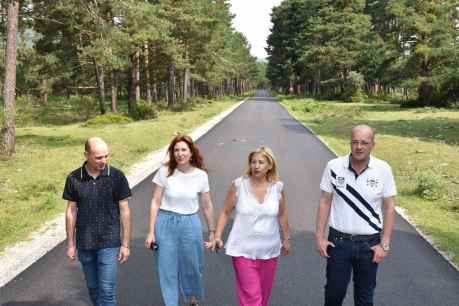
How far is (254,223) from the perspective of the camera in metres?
3.93

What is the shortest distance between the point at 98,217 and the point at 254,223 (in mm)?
1345

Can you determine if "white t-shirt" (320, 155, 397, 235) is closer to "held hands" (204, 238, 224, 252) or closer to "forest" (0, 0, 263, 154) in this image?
"held hands" (204, 238, 224, 252)

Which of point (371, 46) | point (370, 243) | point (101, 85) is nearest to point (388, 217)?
point (370, 243)

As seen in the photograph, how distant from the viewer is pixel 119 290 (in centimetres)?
521

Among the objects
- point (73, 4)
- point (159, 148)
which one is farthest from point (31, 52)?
point (159, 148)

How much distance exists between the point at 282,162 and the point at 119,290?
9.66 metres

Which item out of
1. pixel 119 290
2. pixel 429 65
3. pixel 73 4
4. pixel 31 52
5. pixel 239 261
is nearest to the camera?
pixel 239 261

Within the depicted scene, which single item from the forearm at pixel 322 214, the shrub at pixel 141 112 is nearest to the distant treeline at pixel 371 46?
the shrub at pixel 141 112

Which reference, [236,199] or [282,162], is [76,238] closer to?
[236,199]

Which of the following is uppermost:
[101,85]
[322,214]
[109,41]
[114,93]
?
[109,41]

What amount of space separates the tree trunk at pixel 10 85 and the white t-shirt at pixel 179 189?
42.0 ft

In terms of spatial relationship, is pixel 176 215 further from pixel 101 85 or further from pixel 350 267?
pixel 101 85

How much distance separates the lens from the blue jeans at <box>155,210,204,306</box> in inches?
171

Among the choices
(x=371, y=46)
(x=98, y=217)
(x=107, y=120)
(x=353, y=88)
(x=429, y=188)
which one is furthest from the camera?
(x=353, y=88)
